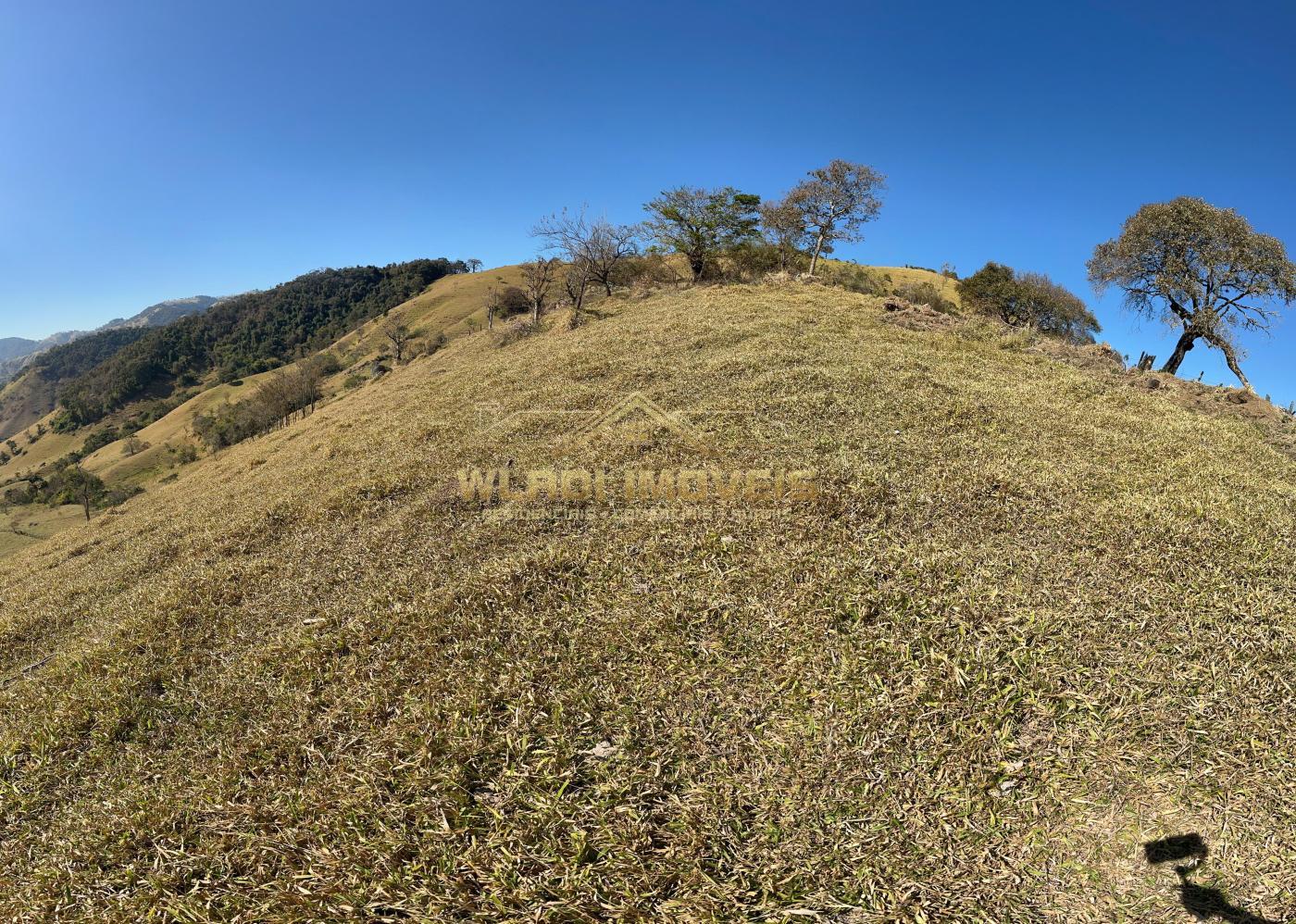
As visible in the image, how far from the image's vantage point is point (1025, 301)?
41.5 meters

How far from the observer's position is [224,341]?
168 m

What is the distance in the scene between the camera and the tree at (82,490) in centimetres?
7044

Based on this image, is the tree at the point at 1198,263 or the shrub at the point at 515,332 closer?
the tree at the point at 1198,263

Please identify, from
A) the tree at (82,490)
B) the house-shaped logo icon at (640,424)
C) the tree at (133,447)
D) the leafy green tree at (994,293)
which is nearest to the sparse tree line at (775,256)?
the leafy green tree at (994,293)

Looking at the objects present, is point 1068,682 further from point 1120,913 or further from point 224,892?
point 224,892

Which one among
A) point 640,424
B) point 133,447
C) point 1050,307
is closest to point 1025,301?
point 1050,307

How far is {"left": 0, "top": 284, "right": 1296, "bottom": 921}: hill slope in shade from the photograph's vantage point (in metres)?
3.37

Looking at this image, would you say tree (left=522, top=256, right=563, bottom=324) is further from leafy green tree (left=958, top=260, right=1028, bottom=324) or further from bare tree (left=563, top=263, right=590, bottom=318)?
leafy green tree (left=958, top=260, right=1028, bottom=324)

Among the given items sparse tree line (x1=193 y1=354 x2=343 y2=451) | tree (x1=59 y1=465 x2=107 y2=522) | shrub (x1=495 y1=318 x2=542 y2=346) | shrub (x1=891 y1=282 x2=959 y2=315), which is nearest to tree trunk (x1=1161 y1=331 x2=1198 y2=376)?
shrub (x1=891 y1=282 x2=959 y2=315)

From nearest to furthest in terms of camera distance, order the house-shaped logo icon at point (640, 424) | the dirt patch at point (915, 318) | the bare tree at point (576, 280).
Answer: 1. the house-shaped logo icon at point (640, 424)
2. the dirt patch at point (915, 318)
3. the bare tree at point (576, 280)

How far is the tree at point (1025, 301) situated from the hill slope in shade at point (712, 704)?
129 feet

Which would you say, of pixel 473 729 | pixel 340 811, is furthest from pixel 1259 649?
pixel 340 811

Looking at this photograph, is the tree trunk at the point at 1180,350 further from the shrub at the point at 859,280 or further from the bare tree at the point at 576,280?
the bare tree at the point at 576,280

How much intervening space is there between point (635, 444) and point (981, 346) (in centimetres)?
1317
